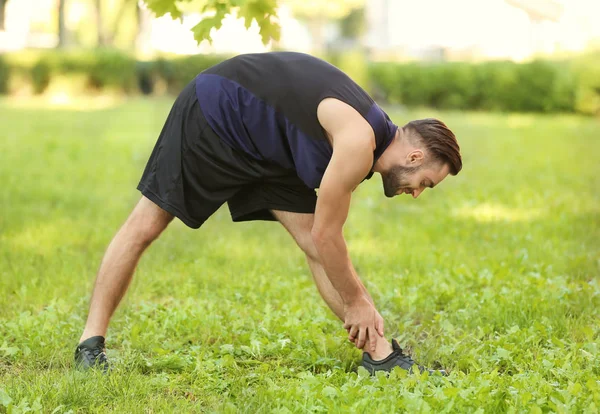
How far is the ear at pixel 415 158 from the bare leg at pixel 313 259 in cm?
56

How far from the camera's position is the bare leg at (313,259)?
3658 millimetres

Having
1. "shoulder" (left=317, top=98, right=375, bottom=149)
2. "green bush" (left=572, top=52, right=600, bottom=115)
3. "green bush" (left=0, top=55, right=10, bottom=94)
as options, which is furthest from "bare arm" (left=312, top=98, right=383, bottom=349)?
"green bush" (left=0, top=55, right=10, bottom=94)

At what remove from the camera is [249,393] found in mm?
3412

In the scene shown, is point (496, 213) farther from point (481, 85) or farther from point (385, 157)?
point (481, 85)

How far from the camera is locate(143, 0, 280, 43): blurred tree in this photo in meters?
4.12

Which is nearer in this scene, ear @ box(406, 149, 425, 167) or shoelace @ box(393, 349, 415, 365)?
ear @ box(406, 149, 425, 167)

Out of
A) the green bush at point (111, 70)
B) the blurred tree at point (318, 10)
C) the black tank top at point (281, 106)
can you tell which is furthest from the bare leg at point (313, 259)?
the blurred tree at point (318, 10)

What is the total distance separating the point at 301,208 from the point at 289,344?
66 centimetres

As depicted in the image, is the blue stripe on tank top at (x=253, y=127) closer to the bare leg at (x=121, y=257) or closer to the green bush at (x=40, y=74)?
the bare leg at (x=121, y=257)

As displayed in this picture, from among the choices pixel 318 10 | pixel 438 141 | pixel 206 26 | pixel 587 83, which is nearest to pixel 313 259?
pixel 438 141

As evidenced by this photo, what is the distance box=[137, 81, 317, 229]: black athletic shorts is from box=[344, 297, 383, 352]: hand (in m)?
0.52

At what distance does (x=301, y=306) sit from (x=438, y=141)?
157 centimetres

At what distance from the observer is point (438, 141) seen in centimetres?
339

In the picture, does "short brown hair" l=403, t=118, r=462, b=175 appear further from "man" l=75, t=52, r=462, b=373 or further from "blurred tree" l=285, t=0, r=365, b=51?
"blurred tree" l=285, t=0, r=365, b=51
